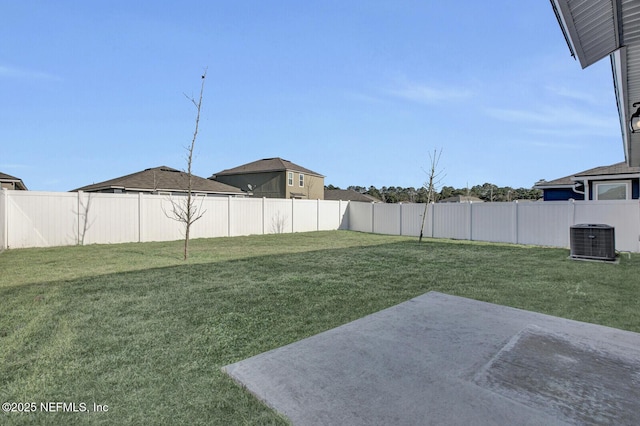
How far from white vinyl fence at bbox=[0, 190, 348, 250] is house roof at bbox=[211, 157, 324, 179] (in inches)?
473

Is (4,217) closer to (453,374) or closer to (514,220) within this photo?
(453,374)

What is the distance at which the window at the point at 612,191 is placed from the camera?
12.5m

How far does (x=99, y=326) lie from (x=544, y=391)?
3.81m

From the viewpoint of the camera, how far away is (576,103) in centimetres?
1041

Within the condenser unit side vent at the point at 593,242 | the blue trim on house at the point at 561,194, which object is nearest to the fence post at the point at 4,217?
the condenser unit side vent at the point at 593,242

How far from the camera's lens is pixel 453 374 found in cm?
215

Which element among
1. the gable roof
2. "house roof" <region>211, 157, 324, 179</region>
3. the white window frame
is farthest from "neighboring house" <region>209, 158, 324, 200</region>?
the white window frame

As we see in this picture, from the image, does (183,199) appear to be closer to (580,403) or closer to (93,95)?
(93,95)

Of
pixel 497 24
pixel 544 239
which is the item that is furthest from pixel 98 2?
pixel 544 239

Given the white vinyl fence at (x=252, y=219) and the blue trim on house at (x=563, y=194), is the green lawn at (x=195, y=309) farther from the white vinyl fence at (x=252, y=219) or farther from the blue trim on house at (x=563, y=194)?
the blue trim on house at (x=563, y=194)

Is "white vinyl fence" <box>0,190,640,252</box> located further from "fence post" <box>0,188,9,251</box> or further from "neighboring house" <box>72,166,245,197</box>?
"neighboring house" <box>72,166,245,197</box>

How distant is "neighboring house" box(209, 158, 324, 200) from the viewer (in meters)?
27.9

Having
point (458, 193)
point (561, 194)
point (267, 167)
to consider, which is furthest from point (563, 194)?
point (458, 193)

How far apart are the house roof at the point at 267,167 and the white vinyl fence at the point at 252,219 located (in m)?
11.6
